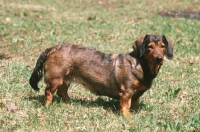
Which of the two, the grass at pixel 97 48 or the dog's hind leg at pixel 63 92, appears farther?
the dog's hind leg at pixel 63 92

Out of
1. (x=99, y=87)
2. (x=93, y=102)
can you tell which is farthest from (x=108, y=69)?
(x=93, y=102)

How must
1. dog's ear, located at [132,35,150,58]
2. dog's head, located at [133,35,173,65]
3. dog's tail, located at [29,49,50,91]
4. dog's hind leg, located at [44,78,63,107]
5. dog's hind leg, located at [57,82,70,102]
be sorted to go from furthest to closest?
dog's hind leg, located at [57,82,70,102] < dog's tail, located at [29,49,50,91] < dog's hind leg, located at [44,78,63,107] < dog's ear, located at [132,35,150,58] < dog's head, located at [133,35,173,65]

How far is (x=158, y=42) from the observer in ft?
18.5

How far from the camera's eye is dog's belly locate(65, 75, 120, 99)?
19.7 ft

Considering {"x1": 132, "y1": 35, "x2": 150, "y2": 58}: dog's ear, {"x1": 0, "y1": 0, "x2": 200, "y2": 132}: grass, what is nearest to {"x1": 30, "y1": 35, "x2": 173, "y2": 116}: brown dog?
{"x1": 132, "y1": 35, "x2": 150, "y2": 58}: dog's ear

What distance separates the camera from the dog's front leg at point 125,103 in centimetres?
584

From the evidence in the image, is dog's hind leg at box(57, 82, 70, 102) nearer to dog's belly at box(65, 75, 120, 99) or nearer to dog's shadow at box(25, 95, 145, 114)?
dog's shadow at box(25, 95, 145, 114)

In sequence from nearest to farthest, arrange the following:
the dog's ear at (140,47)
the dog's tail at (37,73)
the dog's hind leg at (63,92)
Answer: the dog's ear at (140,47)
the dog's tail at (37,73)
the dog's hind leg at (63,92)

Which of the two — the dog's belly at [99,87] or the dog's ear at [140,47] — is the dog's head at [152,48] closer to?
the dog's ear at [140,47]

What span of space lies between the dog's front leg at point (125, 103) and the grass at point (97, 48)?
0.41 feet

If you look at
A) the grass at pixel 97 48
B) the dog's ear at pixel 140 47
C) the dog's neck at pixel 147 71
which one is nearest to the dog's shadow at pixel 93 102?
the grass at pixel 97 48

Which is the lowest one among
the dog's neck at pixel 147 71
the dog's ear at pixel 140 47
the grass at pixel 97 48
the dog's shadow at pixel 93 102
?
the dog's shadow at pixel 93 102

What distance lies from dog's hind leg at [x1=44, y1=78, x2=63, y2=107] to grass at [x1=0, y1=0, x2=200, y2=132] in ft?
0.35

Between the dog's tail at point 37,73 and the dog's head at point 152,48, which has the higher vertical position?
the dog's head at point 152,48
